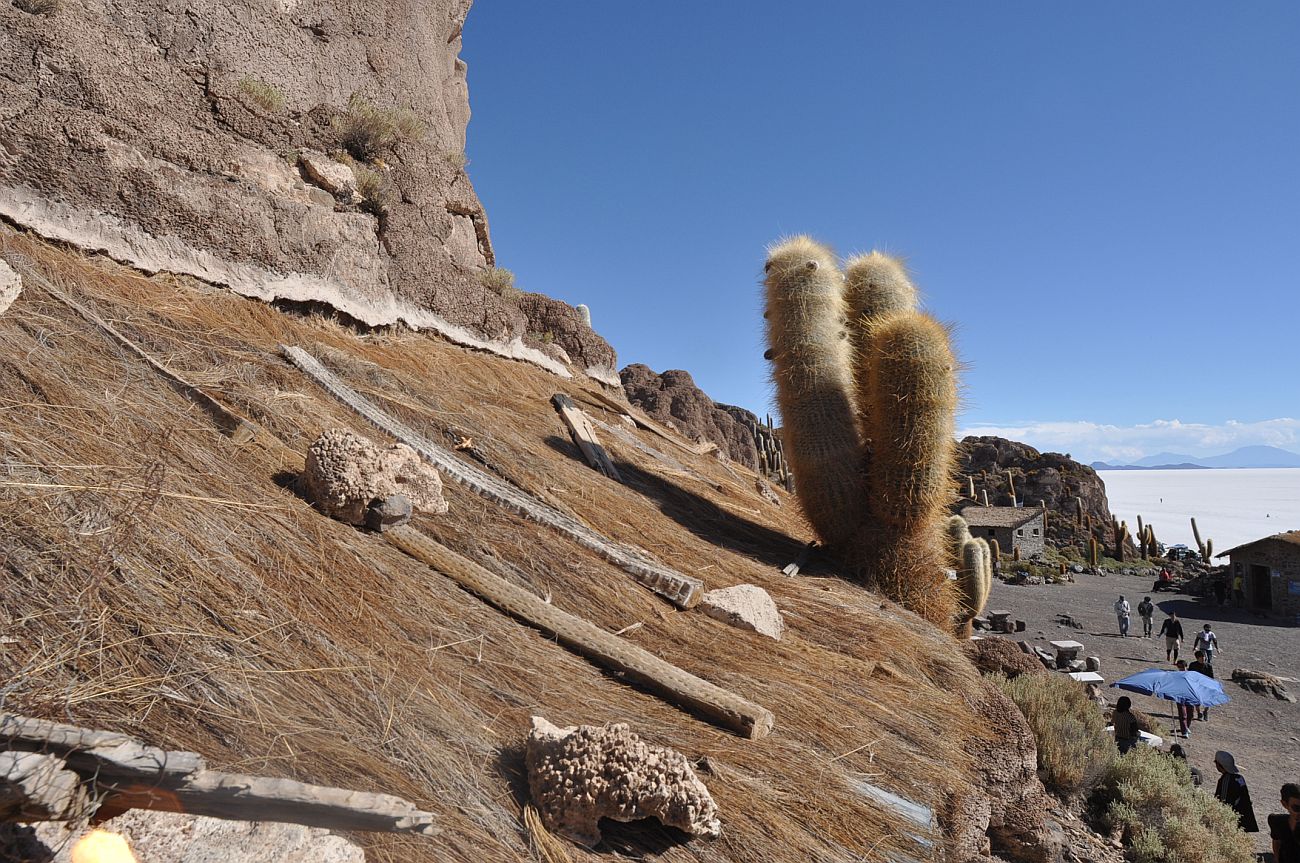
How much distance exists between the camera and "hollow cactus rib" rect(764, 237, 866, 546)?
6.23 metres

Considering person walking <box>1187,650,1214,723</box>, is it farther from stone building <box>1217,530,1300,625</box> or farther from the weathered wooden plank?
the weathered wooden plank

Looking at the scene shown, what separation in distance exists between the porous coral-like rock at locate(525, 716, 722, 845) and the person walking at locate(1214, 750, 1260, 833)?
265 inches

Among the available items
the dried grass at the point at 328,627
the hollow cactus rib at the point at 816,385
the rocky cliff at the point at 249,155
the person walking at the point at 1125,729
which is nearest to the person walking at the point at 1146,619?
the person walking at the point at 1125,729

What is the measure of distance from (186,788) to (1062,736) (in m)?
6.62

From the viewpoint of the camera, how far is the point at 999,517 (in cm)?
3206

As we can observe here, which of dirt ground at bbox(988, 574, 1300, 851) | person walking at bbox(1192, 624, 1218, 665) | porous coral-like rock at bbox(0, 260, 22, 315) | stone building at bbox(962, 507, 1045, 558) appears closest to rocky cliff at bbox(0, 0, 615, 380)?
porous coral-like rock at bbox(0, 260, 22, 315)

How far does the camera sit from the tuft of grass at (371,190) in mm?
5945

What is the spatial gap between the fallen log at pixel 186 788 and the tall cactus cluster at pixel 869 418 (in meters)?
4.98

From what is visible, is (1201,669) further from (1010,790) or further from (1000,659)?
(1010,790)

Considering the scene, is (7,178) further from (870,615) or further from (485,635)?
(870,615)

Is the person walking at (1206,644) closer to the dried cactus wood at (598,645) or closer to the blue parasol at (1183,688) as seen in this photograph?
the blue parasol at (1183,688)

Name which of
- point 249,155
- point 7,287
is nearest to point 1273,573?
point 249,155

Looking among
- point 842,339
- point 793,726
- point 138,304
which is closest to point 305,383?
point 138,304

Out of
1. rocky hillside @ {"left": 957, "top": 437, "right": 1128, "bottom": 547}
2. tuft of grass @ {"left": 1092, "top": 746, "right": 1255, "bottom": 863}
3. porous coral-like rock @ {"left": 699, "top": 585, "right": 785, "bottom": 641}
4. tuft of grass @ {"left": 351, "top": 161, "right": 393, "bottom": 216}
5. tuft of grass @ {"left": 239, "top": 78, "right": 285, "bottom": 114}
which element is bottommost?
tuft of grass @ {"left": 1092, "top": 746, "right": 1255, "bottom": 863}
